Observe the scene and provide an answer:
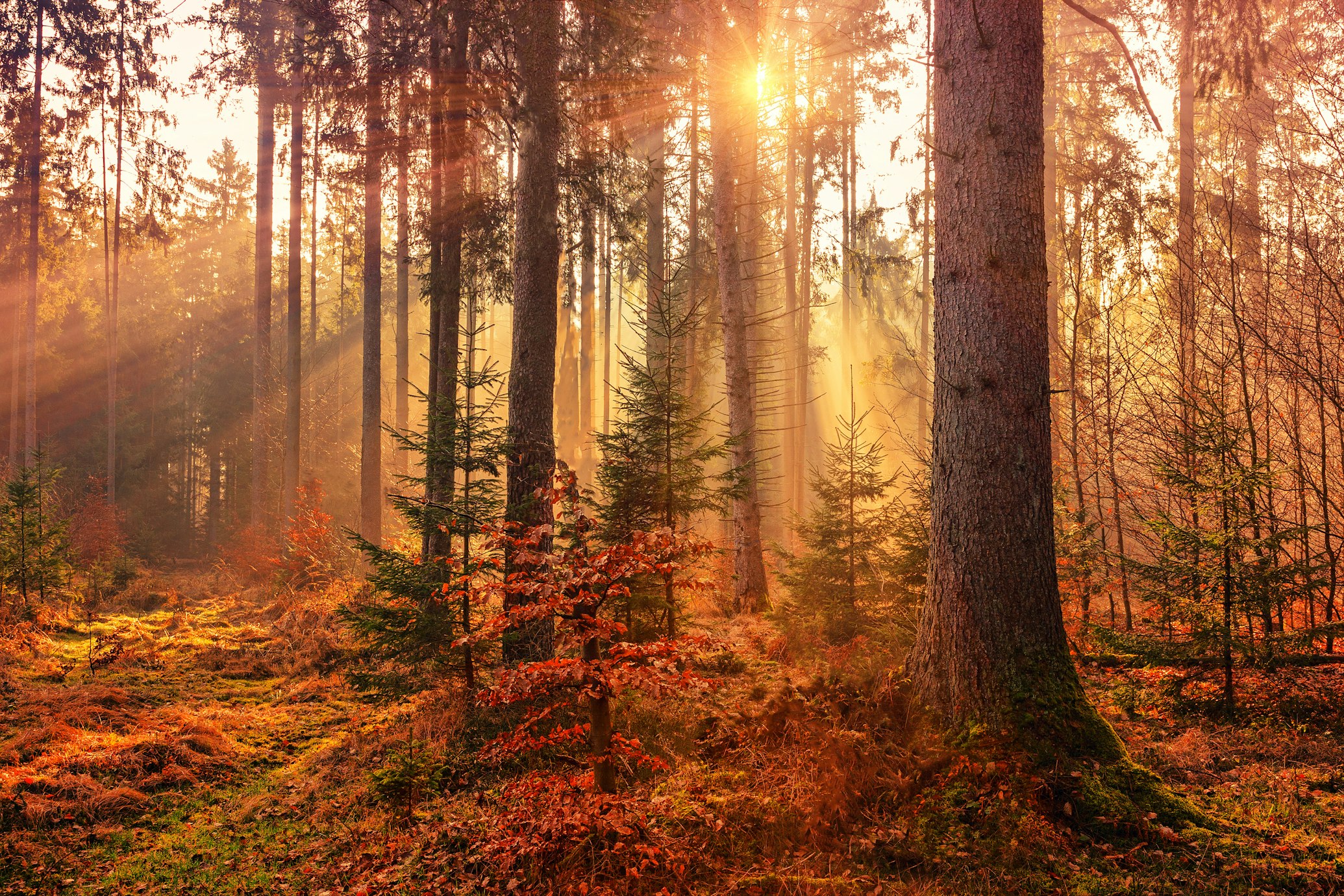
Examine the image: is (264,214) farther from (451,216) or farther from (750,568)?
(750,568)

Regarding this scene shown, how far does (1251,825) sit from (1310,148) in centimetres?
734

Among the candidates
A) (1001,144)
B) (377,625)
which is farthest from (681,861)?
(1001,144)

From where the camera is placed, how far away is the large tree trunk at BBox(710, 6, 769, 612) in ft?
32.5

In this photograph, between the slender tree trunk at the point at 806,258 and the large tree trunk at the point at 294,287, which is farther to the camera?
the slender tree trunk at the point at 806,258

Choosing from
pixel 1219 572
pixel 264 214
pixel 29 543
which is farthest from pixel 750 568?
pixel 264 214

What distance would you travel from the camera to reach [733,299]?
32.9 feet

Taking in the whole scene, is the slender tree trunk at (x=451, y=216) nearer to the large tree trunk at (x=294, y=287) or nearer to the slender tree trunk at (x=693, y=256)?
the slender tree trunk at (x=693, y=256)

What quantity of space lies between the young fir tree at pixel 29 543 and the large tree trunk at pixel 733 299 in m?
11.0

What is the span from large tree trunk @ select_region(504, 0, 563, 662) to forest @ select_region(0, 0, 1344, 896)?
0.05 metres

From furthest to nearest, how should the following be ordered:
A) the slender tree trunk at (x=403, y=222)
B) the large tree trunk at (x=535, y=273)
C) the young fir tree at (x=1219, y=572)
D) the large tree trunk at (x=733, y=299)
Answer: the large tree trunk at (x=733, y=299) → the slender tree trunk at (x=403, y=222) → the large tree trunk at (x=535, y=273) → the young fir tree at (x=1219, y=572)

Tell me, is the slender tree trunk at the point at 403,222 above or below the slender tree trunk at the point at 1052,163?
below

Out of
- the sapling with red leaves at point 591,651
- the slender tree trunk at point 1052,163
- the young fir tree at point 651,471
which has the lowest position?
the sapling with red leaves at point 591,651

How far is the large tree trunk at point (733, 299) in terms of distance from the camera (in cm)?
991

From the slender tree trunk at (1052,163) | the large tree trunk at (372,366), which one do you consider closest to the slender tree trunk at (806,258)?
the slender tree trunk at (1052,163)
